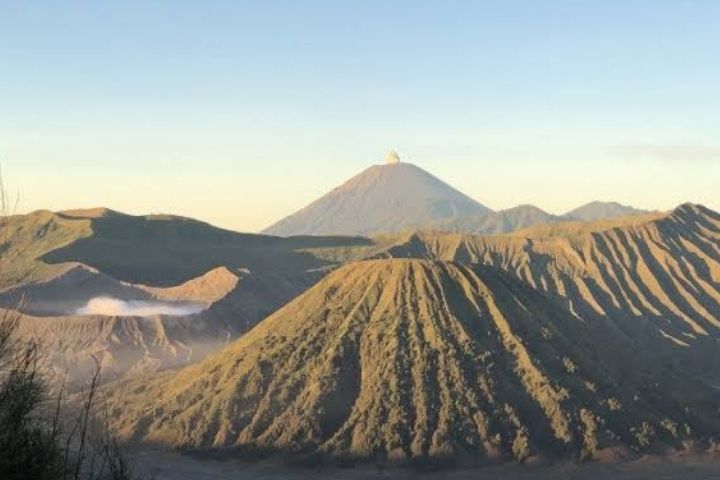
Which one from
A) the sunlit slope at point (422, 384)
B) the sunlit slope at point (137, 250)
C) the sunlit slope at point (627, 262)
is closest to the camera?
the sunlit slope at point (422, 384)

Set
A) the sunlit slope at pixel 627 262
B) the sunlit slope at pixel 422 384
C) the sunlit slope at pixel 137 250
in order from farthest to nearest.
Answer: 1. the sunlit slope at pixel 137 250
2. the sunlit slope at pixel 627 262
3. the sunlit slope at pixel 422 384

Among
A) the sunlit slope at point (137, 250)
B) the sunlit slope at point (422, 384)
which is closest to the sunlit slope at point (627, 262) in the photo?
the sunlit slope at point (137, 250)

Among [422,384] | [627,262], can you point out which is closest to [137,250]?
[627,262]

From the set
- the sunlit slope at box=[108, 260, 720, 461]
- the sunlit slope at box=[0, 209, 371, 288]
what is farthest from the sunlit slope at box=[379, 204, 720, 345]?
the sunlit slope at box=[108, 260, 720, 461]

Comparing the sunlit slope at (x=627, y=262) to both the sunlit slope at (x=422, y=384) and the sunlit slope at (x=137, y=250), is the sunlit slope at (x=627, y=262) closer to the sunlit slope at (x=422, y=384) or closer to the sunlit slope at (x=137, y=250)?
the sunlit slope at (x=137, y=250)

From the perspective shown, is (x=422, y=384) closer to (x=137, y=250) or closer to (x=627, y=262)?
(x=627, y=262)

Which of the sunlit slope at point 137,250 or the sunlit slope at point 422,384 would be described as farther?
the sunlit slope at point 137,250
